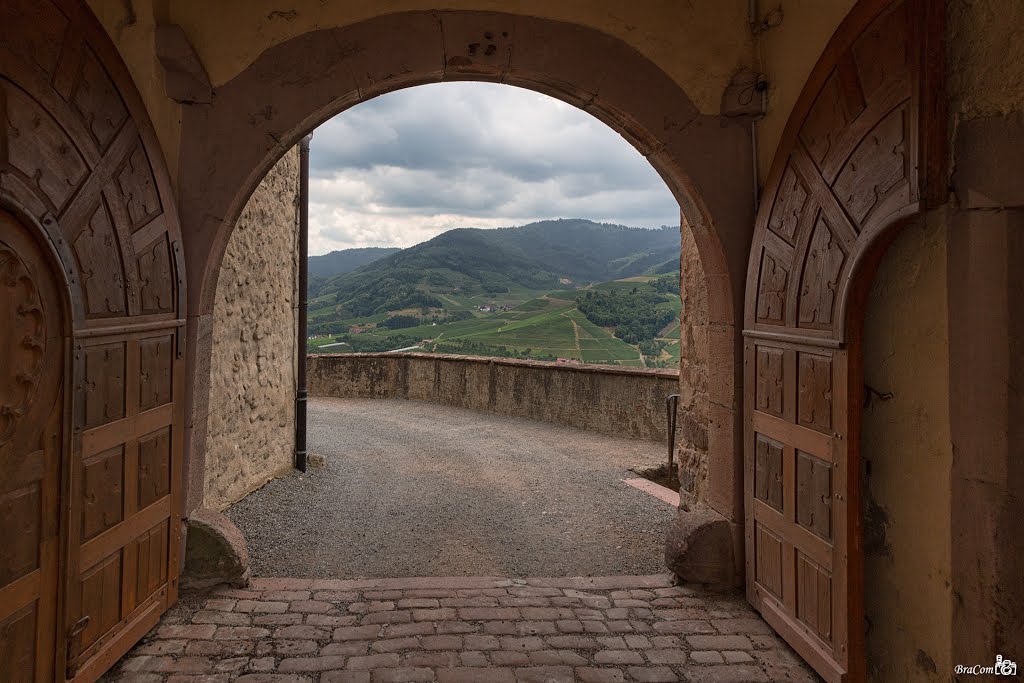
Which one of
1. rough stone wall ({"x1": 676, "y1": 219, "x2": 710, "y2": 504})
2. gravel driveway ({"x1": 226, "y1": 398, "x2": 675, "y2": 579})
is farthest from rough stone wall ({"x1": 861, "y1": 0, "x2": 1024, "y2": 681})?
gravel driveway ({"x1": 226, "y1": 398, "x2": 675, "y2": 579})

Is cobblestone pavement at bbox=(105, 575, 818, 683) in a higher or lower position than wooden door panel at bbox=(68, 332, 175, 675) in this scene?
lower

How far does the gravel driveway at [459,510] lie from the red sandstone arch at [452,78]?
1290 mm

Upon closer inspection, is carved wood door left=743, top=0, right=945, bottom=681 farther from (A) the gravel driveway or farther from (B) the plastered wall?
(A) the gravel driveway

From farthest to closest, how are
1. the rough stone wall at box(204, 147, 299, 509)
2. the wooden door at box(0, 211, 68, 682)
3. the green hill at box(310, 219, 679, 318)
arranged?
the green hill at box(310, 219, 679, 318) → the rough stone wall at box(204, 147, 299, 509) → the wooden door at box(0, 211, 68, 682)

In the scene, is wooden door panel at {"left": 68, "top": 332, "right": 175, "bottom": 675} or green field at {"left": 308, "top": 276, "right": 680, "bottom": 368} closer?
wooden door panel at {"left": 68, "top": 332, "right": 175, "bottom": 675}

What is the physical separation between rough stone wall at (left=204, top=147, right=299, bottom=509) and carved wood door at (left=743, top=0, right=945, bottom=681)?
14.3 feet

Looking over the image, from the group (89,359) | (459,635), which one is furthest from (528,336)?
(89,359)

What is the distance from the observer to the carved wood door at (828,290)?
7.58ft

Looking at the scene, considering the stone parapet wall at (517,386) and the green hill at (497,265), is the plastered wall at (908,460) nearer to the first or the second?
the stone parapet wall at (517,386)

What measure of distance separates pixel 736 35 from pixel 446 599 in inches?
156

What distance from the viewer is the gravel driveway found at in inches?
176

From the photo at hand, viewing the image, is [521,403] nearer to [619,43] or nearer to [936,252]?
[619,43]
